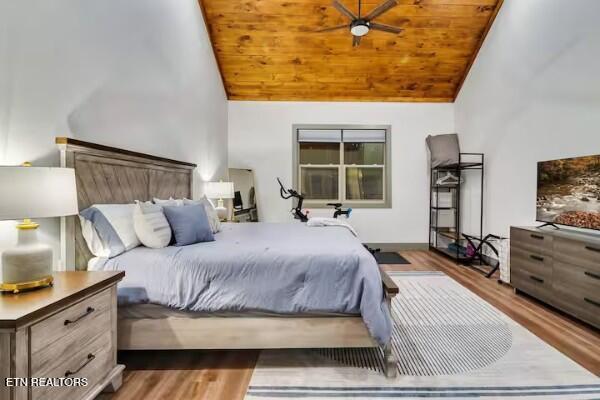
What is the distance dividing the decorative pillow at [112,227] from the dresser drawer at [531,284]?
361 centimetres

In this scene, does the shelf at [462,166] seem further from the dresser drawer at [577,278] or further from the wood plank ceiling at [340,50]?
the dresser drawer at [577,278]

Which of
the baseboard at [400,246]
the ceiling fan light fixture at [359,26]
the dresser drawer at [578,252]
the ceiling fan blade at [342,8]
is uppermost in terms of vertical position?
the ceiling fan blade at [342,8]

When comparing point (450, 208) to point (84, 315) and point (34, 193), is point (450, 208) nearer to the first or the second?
point (84, 315)

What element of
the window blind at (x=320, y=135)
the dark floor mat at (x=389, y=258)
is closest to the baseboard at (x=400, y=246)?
the dark floor mat at (x=389, y=258)

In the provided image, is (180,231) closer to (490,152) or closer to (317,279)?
(317,279)

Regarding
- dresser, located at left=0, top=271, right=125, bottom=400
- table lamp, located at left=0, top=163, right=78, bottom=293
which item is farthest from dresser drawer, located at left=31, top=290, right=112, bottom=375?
table lamp, located at left=0, top=163, right=78, bottom=293

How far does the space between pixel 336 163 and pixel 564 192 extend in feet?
11.6

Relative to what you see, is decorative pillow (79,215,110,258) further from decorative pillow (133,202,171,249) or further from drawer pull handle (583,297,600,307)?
drawer pull handle (583,297,600,307)

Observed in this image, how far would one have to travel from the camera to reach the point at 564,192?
298 centimetres

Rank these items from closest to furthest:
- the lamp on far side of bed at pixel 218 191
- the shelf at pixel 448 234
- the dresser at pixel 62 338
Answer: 1. the dresser at pixel 62 338
2. the lamp on far side of bed at pixel 218 191
3. the shelf at pixel 448 234

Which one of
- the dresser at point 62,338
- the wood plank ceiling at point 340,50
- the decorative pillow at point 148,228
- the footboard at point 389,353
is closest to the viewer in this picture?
the dresser at point 62,338

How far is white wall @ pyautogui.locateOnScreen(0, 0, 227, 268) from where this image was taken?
1.63 m

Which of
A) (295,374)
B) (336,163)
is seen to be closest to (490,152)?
(336,163)

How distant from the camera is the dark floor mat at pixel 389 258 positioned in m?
4.74
